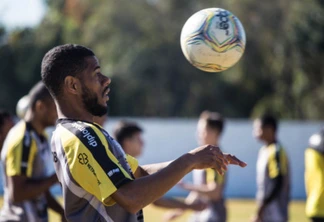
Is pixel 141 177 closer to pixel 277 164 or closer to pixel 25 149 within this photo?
pixel 25 149

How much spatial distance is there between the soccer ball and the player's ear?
1.24 meters

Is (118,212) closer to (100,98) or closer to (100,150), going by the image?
(100,150)

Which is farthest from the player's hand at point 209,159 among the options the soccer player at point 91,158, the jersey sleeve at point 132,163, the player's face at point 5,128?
the player's face at point 5,128

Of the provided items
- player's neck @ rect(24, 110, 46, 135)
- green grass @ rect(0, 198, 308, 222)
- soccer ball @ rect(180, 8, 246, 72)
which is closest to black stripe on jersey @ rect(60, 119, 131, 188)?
soccer ball @ rect(180, 8, 246, 72)

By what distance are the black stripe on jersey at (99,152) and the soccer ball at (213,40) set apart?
55.3 inches

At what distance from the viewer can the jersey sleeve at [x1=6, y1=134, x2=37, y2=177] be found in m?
6.27

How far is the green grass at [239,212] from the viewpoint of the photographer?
1642 cm

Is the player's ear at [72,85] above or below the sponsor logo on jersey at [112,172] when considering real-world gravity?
above

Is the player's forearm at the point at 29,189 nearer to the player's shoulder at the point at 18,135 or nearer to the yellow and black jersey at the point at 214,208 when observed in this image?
the player's shoulder at the point at 18,135

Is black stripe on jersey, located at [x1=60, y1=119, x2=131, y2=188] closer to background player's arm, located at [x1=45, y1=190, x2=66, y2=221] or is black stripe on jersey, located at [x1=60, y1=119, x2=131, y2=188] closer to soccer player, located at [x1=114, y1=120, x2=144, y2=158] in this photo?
A: background player's arm, located at [x1=45, y1=190, x2=66, y2=221]

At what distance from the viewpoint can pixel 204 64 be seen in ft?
17.5

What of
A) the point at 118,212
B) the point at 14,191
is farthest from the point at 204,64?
the point at 14,191

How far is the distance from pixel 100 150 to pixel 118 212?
0.39 m

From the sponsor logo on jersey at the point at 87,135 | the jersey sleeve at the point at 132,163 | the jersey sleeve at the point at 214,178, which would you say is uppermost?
the sponsor logo on jersey at the point at 87,135
